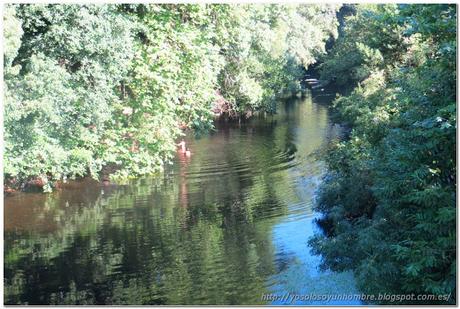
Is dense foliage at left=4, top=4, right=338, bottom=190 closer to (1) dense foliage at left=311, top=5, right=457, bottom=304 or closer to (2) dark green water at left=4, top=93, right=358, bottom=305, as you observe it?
(2) dark green water at left=4, top=93, right=358, bottom=305

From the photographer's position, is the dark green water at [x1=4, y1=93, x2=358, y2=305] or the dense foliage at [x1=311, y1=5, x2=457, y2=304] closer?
the dense foliage at [x1=311, y1=5, x2=457, y2=304]

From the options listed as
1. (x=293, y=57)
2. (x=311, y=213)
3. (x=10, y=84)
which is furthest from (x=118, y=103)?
(x=293, y=57)

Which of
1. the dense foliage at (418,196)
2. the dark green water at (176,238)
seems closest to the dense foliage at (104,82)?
the dark green water at (176,238)

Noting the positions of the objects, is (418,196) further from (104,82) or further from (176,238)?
(104,82)

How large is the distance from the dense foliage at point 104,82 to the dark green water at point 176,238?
1182 millimetres

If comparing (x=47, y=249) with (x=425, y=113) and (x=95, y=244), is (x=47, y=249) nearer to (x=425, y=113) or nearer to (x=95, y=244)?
(x=95, y=244)

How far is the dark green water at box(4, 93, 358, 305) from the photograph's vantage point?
11.4 m

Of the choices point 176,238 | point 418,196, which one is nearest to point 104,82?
point 176,238

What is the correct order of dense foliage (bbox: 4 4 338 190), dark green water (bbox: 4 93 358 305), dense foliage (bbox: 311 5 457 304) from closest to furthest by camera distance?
dense foliage (bbox: 311 5 457 304) → dark green water (bbox: 4 93 358 305) → dense foliage (bbox: 4 4 338 190)

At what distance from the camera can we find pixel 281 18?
33.1 m

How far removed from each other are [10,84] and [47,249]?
156 inches

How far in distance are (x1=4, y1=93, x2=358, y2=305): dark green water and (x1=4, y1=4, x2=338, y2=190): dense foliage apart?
46.6 inches

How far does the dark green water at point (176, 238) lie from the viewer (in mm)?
11430

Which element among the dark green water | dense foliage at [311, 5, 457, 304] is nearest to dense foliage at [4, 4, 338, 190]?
the dark green water
